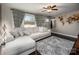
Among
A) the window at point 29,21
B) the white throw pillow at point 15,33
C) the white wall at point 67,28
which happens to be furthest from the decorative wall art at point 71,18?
the white throw pillow at point 15,33

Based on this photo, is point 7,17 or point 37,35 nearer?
point 7,17

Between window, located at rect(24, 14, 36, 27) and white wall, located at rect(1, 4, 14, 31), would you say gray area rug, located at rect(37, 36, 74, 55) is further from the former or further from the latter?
white wall, located at rect(1, 4, 14, 31)

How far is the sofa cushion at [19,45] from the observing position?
1660 millimetres

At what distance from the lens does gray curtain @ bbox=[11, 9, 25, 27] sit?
1.68 meters

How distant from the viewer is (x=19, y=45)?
1699 mm

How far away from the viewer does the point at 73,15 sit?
5.54 ft

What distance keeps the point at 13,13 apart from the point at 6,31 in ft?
0.94

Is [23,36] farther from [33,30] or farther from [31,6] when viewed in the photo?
[31,6]

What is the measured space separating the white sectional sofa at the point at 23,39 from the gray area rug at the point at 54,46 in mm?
87

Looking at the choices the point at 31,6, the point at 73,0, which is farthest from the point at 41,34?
the point at 73,0

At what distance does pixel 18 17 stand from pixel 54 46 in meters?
0.70

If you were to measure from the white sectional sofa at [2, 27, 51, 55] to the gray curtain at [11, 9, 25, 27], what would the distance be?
0.09 m

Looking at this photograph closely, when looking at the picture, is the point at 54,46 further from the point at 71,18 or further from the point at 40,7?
the point at 40,7

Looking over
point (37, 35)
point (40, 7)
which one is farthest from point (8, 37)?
point (40, 7)
